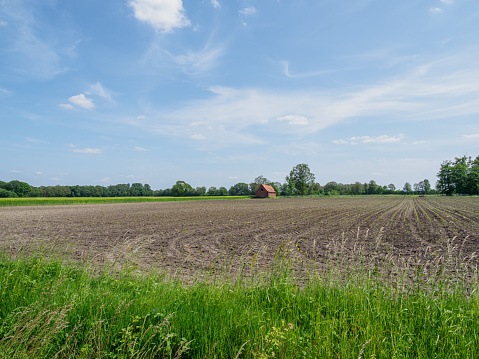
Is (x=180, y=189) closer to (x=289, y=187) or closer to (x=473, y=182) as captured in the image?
(x=289, y=187)

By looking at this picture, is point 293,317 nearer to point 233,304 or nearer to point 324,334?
point 324,334

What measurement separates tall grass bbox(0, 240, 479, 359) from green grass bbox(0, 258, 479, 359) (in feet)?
0.05

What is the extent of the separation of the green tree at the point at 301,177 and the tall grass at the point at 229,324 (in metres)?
145

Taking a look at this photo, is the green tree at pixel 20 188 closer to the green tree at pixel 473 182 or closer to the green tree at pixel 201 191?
the green tree at pixel 201 191

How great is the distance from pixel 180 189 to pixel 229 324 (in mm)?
140937

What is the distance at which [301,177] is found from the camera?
14775 centimetres

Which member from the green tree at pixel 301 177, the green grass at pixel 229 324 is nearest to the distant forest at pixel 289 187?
the green tree at pixel 301 177

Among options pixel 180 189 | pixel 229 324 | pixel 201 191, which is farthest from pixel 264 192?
pixel 229 324

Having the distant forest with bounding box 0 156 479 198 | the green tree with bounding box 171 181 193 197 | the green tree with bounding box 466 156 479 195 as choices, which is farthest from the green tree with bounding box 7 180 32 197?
the green tree with bounding box 466 156 479 195

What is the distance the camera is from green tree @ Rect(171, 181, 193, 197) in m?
141

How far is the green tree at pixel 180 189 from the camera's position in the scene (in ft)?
463

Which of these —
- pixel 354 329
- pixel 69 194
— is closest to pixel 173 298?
pixel 354 329

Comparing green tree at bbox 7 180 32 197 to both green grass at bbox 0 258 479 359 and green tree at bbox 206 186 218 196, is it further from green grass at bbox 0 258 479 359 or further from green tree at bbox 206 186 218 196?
green grass at bbox 0 258 479 359

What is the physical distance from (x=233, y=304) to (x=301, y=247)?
31.9 feet
